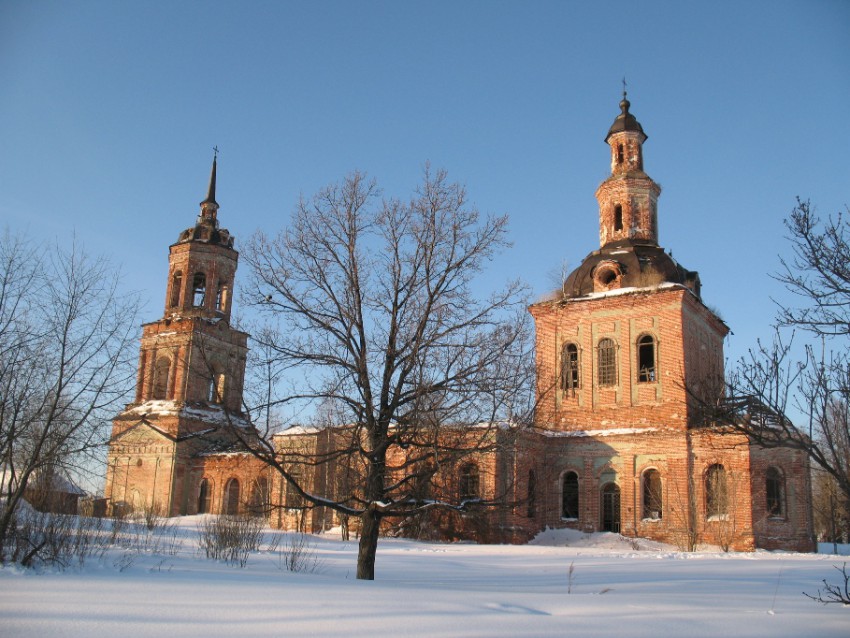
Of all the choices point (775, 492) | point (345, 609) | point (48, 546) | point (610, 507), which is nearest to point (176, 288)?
point (610, 507)

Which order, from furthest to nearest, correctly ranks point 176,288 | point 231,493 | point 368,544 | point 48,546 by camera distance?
point 176,288 < point 231,493 < point 48,546 < point 368,544

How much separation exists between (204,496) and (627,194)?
24.5 metres

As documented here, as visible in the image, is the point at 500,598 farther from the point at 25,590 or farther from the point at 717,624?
the point at 25,590

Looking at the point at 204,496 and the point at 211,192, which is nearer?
the point at 204,496

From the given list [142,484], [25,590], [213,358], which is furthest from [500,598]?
[142,484]

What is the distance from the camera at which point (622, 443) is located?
27359mm

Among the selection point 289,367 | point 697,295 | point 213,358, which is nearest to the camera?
point 289,367

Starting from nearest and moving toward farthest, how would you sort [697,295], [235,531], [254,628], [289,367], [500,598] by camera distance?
[254,628] < [500,598] < [289,367] < [235,531] < [697,295]

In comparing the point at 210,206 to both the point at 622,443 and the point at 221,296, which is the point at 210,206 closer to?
the point at 221,296

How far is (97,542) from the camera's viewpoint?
43.0 feet

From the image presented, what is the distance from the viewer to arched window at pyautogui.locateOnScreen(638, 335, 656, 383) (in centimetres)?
2825

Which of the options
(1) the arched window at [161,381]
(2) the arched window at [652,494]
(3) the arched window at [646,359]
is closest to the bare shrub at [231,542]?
(2) the arched window at [652,494]

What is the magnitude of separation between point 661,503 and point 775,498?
371cm

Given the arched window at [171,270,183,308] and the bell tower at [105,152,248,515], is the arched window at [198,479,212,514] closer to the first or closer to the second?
the bell tower at [105,152,248,515]
